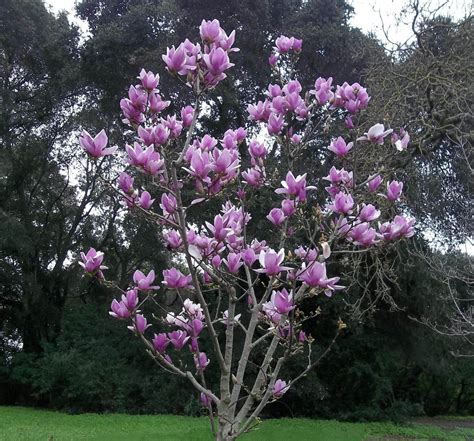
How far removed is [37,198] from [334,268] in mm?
8966

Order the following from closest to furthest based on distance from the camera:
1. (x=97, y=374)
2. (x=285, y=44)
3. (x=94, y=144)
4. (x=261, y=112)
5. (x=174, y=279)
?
(x=94, y=144), (x=174, y=279), (x=261, y=112), (x=285, y=44), (x=97, y=374)

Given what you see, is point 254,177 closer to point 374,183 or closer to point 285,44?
point 374,183

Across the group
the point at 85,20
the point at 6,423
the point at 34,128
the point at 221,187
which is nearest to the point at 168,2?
the point at 85,20

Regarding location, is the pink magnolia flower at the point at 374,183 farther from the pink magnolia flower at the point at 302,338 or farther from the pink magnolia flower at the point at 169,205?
the pink magnolia flower at the point at 169,205

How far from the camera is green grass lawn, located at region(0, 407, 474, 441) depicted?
7688 millimetres

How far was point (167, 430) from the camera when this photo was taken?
834 centimetres

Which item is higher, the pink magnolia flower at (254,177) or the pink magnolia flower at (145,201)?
the pink magnolia flower at (254,177)

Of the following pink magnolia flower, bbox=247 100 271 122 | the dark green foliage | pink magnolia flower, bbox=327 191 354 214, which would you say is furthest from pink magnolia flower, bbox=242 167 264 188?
the dark green foliage

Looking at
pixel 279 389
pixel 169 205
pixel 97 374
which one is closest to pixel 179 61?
pixel 169 205

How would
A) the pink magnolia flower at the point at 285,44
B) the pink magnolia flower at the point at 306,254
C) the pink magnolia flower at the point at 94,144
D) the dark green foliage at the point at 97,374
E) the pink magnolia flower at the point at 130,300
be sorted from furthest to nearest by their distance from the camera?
1. the dark green foliage at the point at 97,374
2. the pink magnolia flower at the point at 285,44
3. the pink magnolia flower at the point at 306,254
4. the pink magnolia flower at the point at 130,300
5. the pink magnolia flower at the point at 94,144

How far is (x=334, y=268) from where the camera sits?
25.1 feet

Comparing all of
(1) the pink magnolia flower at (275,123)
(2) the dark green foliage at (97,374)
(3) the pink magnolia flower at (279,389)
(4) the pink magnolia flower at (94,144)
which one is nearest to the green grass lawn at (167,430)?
(2) the dark green foliage at (97,374)

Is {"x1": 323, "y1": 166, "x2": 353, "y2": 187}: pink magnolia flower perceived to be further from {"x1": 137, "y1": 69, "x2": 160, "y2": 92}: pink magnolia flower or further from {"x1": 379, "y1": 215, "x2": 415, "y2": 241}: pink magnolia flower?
{"x1": 137, "y1": 69, "x2": 160, "y2": 92}: pink magnolia flower

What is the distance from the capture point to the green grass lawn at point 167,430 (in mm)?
7688
